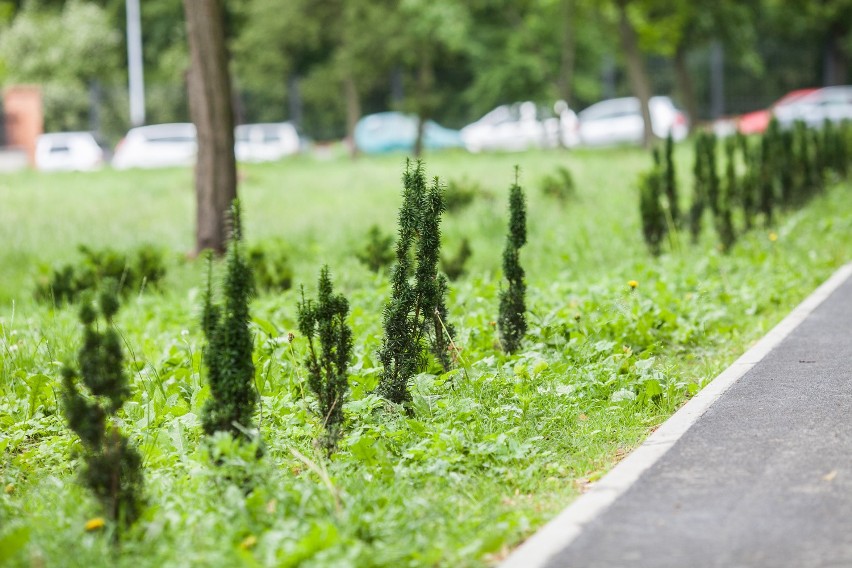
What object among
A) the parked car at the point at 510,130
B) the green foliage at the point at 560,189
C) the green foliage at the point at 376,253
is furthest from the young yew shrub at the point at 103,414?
the parked car at the point at 510,130

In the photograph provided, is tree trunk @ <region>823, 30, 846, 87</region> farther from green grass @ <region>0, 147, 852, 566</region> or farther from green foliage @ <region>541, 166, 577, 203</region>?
green grass @ <region>0, 147, 852, 566</region>

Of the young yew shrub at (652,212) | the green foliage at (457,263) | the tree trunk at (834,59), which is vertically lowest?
the green foliage at (457,263)

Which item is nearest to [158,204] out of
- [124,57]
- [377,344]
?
[377,344]

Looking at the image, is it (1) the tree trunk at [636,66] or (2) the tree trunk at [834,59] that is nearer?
(1) the tree trunk at [636,66]

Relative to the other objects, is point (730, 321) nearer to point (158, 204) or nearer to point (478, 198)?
point (478, 198)

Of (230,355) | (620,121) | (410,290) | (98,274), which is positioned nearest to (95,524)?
(230,355)

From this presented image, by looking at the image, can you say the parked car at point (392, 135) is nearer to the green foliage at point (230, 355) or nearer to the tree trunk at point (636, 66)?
the tree trunk at point (636, 66)

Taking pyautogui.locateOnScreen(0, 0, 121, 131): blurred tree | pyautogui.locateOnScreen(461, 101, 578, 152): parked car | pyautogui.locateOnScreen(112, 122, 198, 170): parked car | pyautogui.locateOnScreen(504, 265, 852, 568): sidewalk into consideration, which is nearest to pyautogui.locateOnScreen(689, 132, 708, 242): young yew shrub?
pyautogui.locateOnScreen(504, 265, 852, 568): sidewalk

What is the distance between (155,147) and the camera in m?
35.9

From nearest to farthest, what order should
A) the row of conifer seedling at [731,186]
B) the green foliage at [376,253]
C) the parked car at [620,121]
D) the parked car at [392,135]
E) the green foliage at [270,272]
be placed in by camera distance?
the green foliage at [270,272], the green foliage at [376,253], the row of conifer seedling at [731,186], the parked car at [620,121], the parked car at [392,135]

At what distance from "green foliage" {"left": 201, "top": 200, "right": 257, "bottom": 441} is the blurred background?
87.5 ft

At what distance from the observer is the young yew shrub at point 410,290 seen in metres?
5.66

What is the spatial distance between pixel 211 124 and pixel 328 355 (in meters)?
7.58

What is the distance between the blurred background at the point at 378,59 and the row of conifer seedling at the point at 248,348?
25304mm
